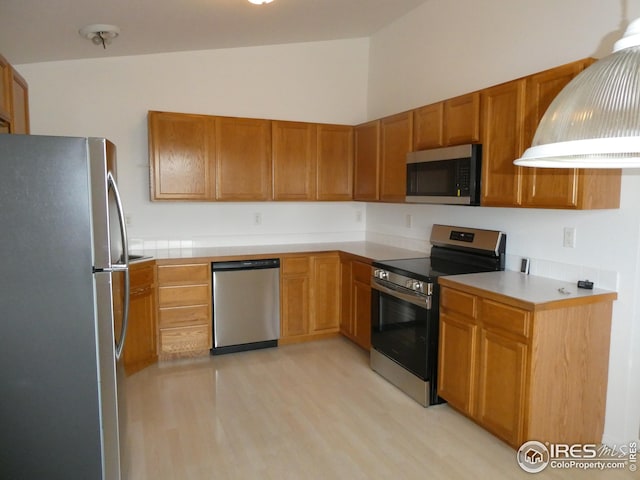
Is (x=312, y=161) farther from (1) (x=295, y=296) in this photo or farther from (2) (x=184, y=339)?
(2) (x=184, y=339)

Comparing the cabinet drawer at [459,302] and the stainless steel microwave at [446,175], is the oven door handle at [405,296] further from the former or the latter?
the stainless steel microwave at [446,175]

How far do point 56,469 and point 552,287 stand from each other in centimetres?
264

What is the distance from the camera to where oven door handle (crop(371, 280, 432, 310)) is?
292 centimetres

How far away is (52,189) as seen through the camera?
1.73 meters

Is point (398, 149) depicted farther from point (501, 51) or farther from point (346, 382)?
point (346, 382)

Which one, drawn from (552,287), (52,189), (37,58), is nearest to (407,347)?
(552,287)

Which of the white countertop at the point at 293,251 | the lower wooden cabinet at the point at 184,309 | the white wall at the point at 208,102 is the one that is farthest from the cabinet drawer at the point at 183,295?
the white wall at the point at 208,102

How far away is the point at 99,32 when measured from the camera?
3107mm

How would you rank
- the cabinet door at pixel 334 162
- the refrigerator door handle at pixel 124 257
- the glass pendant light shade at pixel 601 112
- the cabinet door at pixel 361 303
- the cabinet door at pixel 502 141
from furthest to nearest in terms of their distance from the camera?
the cabinet door at pixel 334 162, the cabinet door at pixel 361 303, the cabinet door at pixel 502 141, the refrigerator door handle at pixel 124 257, the glass pendant light shade at pixel 601 112

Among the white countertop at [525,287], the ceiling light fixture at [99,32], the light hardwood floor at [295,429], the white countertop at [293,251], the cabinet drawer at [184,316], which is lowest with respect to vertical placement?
the light hardwood floor at [295,429]

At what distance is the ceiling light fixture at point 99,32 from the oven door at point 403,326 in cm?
268

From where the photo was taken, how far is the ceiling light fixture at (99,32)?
3.03m

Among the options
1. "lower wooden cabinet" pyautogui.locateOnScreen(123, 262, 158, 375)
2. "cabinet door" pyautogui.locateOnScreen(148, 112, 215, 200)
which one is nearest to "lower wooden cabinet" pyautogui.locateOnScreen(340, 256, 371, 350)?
"cabinet door" pyautogui.locateOnScreen(148, 112, 215, 200)

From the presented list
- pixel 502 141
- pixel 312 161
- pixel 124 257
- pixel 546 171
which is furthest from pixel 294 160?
pixel 124 257
